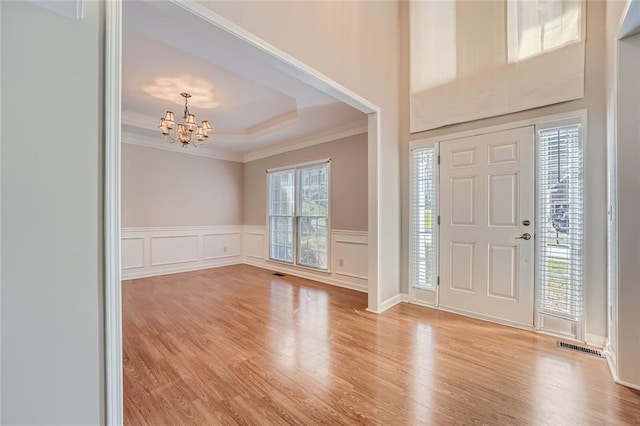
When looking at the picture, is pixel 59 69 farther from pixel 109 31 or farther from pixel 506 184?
pixel 506 184

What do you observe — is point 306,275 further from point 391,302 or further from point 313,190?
point 391,302

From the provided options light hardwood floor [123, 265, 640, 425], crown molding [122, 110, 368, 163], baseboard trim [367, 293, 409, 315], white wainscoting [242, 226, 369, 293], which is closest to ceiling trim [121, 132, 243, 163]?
crown molding [122, 110, 368, 163]

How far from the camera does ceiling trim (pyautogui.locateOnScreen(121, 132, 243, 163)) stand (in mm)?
4895

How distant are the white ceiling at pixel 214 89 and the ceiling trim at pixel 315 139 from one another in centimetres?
2

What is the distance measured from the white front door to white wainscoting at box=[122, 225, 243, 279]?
14.8 feet

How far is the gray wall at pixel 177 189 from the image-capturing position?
495 centimetres

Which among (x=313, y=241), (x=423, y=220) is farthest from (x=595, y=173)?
(x=313, y=241)

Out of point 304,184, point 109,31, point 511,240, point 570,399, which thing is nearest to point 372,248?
point 511,240

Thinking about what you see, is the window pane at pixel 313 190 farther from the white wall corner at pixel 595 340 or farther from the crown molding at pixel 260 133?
the white wall corner at pixel 595 340

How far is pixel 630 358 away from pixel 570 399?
0.55 metres

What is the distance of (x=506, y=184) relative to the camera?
2.87 meters

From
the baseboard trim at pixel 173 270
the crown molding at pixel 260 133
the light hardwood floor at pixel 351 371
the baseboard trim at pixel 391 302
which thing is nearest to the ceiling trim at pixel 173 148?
the crown molding at pixel 260 133

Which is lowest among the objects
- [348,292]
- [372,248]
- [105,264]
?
[348,292]

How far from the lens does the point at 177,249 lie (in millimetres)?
5453
